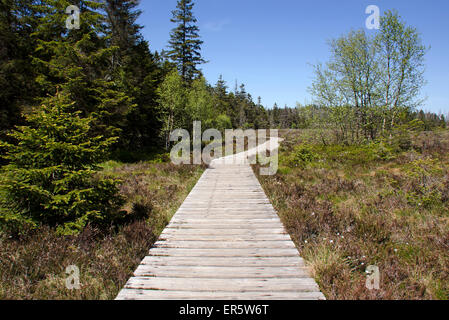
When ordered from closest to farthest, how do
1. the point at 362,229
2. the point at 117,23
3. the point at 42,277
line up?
the point at 42,277, the point at 362,229, the point at 117,23

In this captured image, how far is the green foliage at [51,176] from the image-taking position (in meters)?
4.04

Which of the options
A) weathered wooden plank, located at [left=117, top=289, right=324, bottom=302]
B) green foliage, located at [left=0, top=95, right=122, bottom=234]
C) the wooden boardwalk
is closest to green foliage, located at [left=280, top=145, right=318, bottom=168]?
the wooden boardwalk

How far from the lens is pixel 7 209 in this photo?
3988 mm

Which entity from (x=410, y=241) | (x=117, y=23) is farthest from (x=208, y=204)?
(x=117, y=23)

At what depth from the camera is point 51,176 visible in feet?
14.6

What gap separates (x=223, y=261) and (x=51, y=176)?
151 inches

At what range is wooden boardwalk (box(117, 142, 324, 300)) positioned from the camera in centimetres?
292

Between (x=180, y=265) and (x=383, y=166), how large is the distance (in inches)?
475

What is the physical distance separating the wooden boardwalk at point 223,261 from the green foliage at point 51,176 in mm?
1793

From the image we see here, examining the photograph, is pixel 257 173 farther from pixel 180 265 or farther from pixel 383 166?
pixel 180 265

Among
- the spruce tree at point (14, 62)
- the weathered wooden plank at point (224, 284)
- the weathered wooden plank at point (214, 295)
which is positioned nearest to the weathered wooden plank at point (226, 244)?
the weathered wooden plank at point (224, 284)

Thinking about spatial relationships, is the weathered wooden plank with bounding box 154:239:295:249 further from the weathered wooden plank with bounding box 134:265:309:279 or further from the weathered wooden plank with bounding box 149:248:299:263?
the weathered wooden plank with bounding box 134:265:309:279

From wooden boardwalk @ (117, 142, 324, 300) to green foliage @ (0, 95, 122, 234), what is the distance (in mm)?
1793
